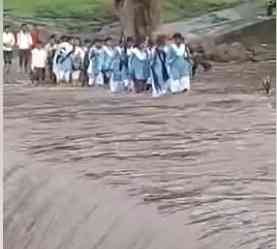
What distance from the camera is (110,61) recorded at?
153 cm

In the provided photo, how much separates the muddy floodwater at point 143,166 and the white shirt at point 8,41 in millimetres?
88

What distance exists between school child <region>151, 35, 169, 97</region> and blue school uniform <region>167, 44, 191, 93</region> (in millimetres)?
12

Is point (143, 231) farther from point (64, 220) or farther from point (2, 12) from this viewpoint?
point (2, 12)

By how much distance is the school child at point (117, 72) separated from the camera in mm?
1523

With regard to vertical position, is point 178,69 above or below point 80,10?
below

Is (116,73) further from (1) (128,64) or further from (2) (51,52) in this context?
(2) (51,52)

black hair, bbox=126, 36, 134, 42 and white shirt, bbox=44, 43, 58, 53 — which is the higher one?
black hair, bbox=126, 36, 134, 42

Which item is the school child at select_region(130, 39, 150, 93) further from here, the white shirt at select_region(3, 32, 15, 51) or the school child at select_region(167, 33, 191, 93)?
the white shirt at select_region(3, 32, 15, 51)

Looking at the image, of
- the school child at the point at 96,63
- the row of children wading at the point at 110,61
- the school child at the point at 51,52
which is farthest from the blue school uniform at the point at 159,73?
the school child at the point at 51,52

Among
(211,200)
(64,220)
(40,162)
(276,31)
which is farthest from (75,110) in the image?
(276,31)

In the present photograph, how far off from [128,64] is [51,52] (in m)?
0.18

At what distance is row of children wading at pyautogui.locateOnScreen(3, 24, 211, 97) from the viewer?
1.49 m

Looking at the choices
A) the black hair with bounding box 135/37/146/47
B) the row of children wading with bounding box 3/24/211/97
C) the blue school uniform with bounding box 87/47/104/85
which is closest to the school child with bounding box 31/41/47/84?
the row of children wading with bounding box 3/24/211/97

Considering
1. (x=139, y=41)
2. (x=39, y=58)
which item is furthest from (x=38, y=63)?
(x=139, y=41)
